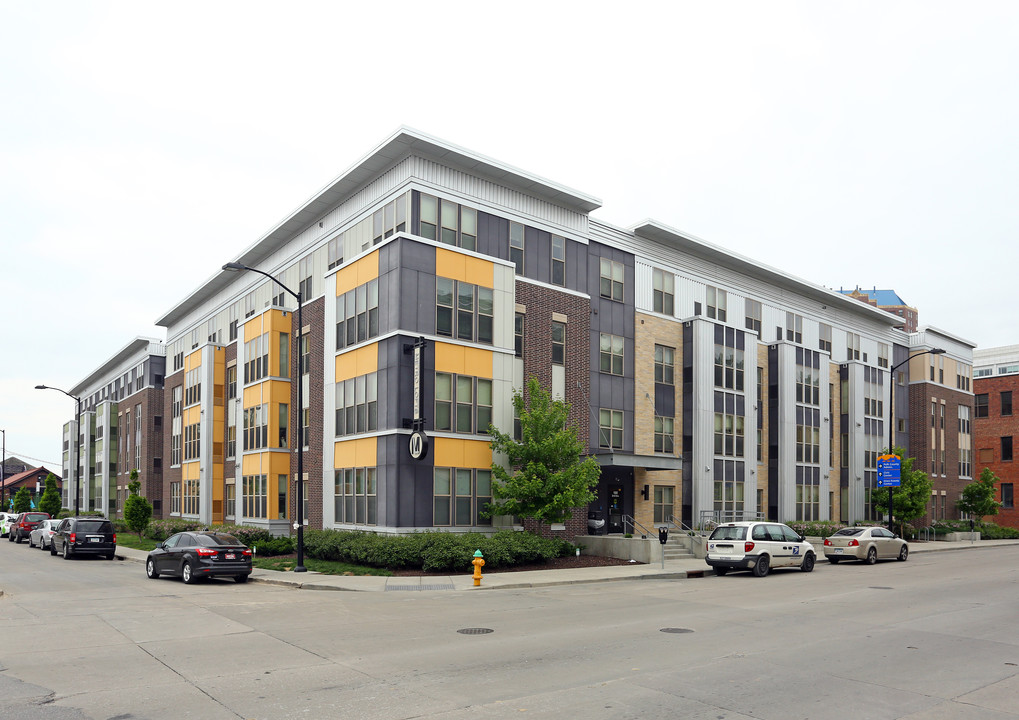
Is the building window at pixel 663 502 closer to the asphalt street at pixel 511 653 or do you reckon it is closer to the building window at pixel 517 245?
the building window at pixel 517 245

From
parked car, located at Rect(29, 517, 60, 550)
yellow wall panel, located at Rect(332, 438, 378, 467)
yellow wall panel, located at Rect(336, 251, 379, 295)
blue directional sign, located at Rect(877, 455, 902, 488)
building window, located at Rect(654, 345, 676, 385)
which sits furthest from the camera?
blue directional sign, located at Rect(877, 455, 902, 488)

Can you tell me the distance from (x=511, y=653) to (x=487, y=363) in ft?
60.7

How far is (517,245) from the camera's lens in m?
32.4

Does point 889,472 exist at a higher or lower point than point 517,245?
lower

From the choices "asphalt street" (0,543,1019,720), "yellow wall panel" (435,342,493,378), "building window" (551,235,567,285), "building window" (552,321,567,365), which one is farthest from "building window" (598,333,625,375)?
"asphalt street" (0,543,1019,720)

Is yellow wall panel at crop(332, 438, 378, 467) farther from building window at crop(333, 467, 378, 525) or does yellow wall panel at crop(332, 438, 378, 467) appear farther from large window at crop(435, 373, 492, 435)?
large window at crop(435, 373, 492, 435)

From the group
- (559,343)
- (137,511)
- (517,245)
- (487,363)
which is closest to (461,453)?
(487,363)

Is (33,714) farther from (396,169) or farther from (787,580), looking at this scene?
(396,169)

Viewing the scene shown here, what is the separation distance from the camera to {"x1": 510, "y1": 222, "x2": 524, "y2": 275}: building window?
32250 millimetres

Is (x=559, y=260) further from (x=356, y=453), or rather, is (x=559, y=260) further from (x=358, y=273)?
(x=356, y=453)

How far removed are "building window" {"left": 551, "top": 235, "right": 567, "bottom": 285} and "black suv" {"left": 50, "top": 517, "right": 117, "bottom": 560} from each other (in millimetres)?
21972

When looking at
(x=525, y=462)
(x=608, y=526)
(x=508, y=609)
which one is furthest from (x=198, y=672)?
(x=608, y=526)

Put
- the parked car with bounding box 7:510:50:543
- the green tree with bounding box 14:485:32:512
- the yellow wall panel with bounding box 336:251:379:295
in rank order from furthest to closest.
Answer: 1. the green tree with bounding box 14:485:32:512
2. the parked car with bounding box 7:510:50:543
3. the yellow wall panel with bounding box 336:251:379:295

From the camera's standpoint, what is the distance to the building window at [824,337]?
161 ft
